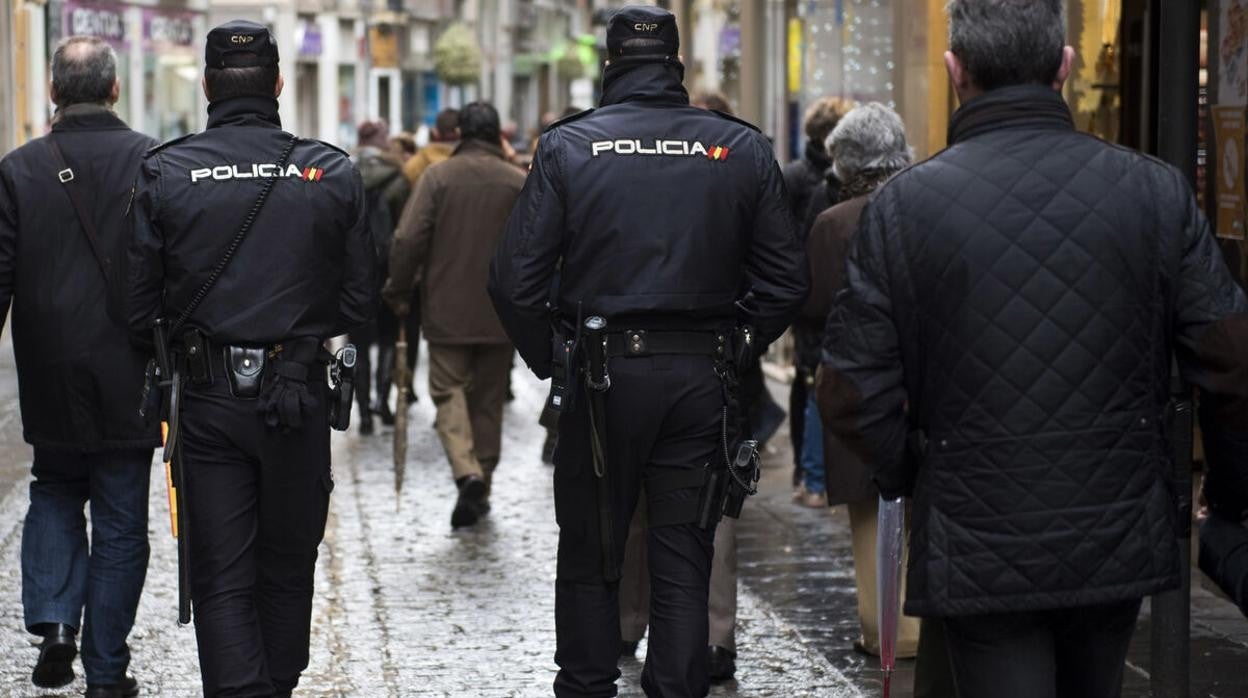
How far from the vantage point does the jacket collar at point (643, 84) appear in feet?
19.9

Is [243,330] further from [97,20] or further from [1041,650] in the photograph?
[97,20]

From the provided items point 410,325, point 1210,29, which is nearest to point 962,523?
point 1210,29

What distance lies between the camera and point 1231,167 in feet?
31.8

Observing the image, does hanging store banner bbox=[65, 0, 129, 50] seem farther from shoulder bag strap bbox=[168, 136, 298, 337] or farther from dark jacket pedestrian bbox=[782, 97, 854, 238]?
shoulder bag strap bbox=[168, 136, 298, 337]

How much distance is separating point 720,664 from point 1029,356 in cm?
325

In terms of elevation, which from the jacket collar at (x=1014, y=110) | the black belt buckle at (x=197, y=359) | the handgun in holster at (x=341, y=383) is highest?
the jacket collar at (x=1014, y=110)

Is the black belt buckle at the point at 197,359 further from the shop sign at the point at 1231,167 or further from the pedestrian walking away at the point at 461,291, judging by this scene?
the shop sign at the point at 1231,167

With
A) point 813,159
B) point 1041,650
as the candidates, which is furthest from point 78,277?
point 813,159

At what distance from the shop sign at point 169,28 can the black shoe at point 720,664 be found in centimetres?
2920

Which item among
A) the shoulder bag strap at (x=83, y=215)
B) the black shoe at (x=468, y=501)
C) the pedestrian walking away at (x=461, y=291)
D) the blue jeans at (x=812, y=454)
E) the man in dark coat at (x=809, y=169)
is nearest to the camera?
the shoulder bag strap at (x=83, y=215)

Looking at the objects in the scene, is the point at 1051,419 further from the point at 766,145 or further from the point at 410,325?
the point at 410,325

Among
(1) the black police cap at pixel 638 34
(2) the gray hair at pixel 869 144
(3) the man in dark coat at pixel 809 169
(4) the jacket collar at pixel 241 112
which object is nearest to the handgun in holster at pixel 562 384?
(1) the black police cap at pixel 638 34

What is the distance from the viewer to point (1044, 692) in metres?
4.26

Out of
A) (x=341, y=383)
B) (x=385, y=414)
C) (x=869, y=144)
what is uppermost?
(x=869, y=144)
